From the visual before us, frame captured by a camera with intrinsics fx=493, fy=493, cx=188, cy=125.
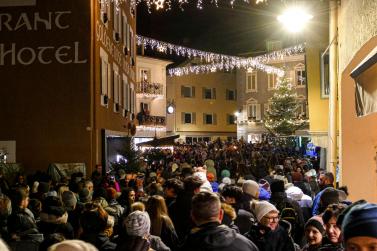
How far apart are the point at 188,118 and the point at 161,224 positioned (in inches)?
2017

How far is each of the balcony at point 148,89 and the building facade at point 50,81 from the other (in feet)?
85.5

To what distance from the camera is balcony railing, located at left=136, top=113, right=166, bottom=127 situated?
42.2 metres

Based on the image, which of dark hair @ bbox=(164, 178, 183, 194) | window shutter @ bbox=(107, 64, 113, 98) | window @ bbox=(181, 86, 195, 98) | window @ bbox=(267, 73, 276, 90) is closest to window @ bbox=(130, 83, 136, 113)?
window shutter @ bbox=(107, 64, 113, 98)

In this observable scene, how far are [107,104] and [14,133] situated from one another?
12.8 feet

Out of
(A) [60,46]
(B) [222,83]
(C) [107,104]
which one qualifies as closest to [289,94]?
(B) [222,83]

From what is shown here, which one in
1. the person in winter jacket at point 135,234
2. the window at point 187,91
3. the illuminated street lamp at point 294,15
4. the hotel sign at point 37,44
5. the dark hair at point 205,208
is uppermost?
the window at point 187,91

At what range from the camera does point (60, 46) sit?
17.6m

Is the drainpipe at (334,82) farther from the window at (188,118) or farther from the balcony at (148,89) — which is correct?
the window at (188,118)

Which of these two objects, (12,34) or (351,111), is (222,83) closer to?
(12,34)

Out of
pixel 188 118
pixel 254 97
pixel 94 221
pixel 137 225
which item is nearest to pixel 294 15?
pixel 94 221

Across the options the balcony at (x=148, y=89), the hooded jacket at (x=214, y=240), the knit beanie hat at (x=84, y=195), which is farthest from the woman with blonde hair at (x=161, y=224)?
the balcony at (x=148, y=89)

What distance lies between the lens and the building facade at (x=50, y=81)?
57.3 feet

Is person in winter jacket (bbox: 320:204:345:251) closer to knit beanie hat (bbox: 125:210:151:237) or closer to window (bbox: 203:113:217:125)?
knit beanie hat (bbox: 125:210:151:237)

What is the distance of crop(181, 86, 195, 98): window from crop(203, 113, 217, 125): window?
3.23 m
